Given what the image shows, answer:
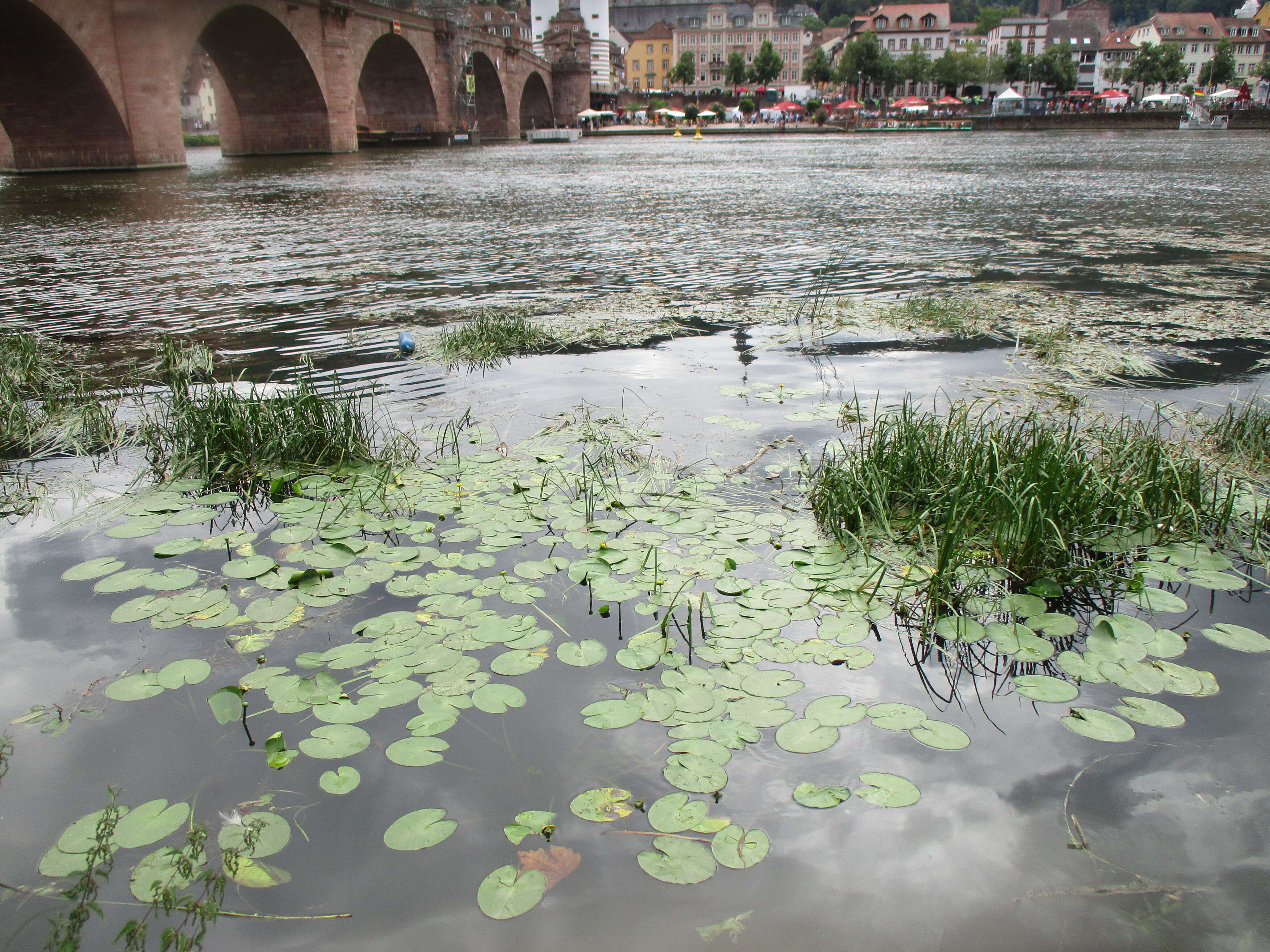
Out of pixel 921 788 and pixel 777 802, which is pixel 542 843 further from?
pixel 921 788

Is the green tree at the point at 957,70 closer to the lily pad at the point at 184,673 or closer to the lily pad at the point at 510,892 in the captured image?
the lily pad at the point at 184,673

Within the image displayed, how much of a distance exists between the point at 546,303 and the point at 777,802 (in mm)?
6104

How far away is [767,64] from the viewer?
346ft

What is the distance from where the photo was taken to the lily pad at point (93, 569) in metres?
2.95

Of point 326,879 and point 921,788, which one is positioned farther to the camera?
point 921,788

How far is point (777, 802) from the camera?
1.92 meters

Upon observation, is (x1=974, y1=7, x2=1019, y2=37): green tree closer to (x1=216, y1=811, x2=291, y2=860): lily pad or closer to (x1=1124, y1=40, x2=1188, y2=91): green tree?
(x1=1124, y1=40, x2=1188, y2=91): green tree

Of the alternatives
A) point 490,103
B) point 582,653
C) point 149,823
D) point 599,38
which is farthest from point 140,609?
point 599,38

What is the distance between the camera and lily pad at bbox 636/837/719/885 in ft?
5.60

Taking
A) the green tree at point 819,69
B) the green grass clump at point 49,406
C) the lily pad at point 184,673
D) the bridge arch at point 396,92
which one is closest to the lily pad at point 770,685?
the lily pad at point 184,673

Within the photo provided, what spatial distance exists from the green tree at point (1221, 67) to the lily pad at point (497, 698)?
99.6m

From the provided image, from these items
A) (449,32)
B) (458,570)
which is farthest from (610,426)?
(449,32)

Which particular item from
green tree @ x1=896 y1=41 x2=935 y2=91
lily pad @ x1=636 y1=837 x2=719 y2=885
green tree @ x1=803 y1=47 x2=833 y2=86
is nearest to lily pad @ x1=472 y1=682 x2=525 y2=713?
lily pad @ x1=636 y1=837 x2=719 y2=885

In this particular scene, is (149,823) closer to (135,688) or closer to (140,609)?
(135,688)
